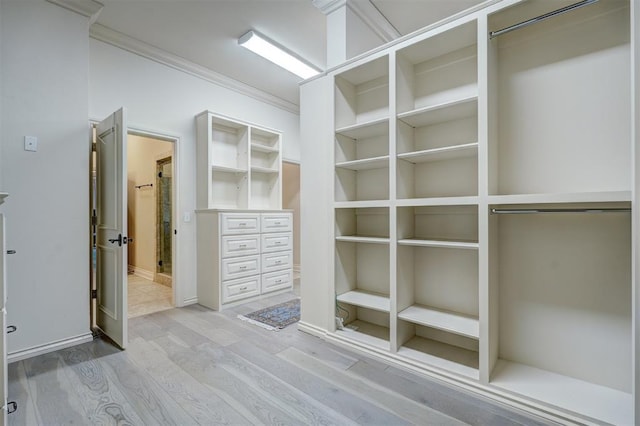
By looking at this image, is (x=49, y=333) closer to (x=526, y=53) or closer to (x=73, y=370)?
(x=73, y=370)

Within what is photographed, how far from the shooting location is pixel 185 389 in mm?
1898

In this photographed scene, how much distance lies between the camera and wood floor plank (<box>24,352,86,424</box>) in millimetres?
1656

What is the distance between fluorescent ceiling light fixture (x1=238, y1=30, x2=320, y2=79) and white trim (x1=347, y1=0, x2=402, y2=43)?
39.8 inches

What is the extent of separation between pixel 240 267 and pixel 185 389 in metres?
1.78

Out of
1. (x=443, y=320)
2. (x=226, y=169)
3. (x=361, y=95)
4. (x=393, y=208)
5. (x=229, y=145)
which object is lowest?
(x=443, y=320)

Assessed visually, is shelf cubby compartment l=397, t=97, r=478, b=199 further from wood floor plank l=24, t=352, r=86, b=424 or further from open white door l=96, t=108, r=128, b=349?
wood floor plank l=24, t=352, r=86, b=424

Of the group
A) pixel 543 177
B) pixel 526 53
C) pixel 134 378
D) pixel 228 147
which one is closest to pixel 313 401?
pixel 134 378

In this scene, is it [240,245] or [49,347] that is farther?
[240,245]

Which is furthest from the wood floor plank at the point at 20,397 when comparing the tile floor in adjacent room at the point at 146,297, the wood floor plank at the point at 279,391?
the tile floor in adjacent room at the point at 146,297

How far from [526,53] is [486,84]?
0.48m

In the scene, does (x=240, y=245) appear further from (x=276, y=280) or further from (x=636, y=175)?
(x=636, y=175)

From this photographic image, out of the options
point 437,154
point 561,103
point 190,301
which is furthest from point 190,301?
point 561,103

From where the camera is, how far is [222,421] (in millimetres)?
1612

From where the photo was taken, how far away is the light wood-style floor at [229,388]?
1642 mm
